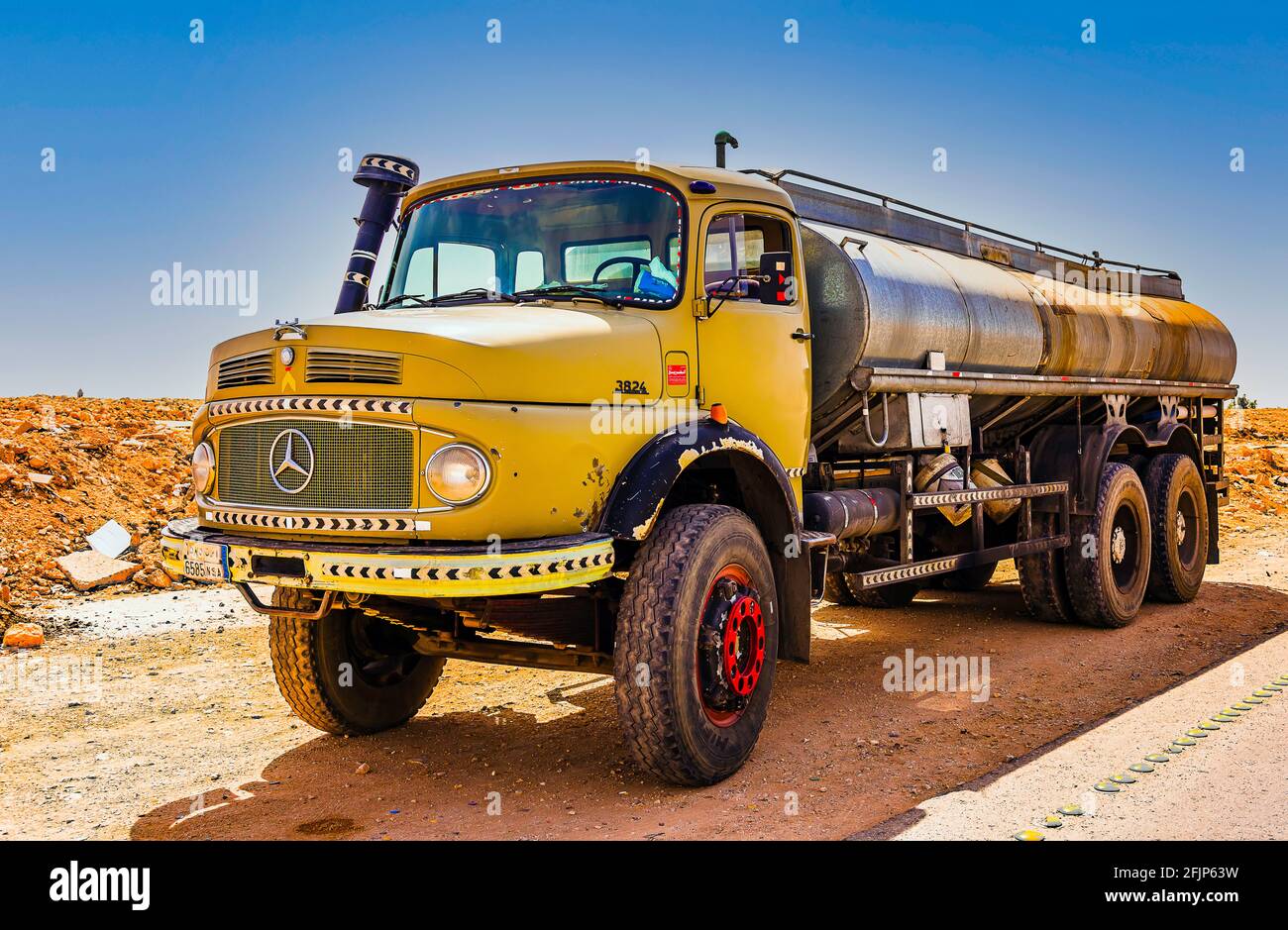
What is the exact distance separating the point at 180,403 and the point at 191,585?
39.9ft

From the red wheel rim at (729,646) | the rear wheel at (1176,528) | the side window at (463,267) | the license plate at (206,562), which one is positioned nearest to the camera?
the license plate at (206,562)

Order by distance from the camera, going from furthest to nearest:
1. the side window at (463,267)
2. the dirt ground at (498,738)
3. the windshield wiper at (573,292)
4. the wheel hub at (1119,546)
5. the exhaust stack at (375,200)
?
the wheel hub at (1119,546), the exhaust stack at (375,200), the side window at (463,267), the windshield wiper at (573,292), the dirt ground at (498,738)

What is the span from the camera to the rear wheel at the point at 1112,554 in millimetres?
9328

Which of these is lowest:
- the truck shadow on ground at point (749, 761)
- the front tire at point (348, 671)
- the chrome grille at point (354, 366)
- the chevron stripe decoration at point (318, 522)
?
the truck shadow on ground at point (749, 761)

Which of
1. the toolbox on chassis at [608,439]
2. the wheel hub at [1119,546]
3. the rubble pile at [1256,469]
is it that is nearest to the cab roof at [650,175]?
the toolbox on chassis at [608,439]

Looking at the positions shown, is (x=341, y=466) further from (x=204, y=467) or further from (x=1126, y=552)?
(x=1126, y=552)

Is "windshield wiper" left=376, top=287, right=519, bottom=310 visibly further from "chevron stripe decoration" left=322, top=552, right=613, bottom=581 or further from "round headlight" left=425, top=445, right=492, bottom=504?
"chevron stripe decoration" left=322, top=552, right=613, bottom=581

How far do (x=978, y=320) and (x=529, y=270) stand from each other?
3955mm

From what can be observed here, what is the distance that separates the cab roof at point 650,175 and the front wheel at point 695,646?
1728 mm

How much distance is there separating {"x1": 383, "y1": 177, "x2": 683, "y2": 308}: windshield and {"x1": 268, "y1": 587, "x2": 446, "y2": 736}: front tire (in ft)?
6.06

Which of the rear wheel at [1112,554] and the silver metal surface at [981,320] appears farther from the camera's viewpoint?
the rear wheel at [1112,554]

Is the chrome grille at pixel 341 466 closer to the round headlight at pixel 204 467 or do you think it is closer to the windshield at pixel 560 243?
the round headlight at pixel 204 467

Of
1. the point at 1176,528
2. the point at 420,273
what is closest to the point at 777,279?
the point at 420,273

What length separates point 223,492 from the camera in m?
5.10
